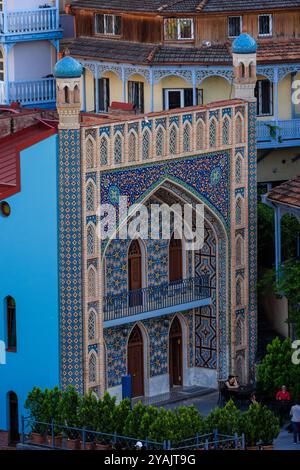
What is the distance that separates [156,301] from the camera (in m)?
68.9

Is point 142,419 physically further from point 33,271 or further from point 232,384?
point 232,384

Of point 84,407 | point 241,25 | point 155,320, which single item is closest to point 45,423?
point 84,407

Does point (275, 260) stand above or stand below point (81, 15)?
below

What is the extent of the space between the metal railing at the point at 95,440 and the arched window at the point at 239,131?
9541 mm

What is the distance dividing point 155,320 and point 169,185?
3.64m

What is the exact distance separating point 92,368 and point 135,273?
10.7 ft

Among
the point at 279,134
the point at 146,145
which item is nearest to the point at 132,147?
the point at 146,145

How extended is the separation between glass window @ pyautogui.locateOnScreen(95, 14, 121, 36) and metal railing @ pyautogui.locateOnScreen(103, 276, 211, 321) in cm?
1206

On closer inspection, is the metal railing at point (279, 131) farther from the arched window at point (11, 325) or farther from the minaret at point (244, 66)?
the arched window at point (11, 325)

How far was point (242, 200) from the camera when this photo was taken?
230 ft

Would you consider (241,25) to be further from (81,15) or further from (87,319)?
(87,319)

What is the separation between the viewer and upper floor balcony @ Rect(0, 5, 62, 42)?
3179 inches

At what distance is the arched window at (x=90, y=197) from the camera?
215 feet

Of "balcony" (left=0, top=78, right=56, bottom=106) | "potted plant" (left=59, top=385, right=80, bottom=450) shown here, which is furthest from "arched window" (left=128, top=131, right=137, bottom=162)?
"balcony" (left=0, top=78, right=56, bottom=106)
